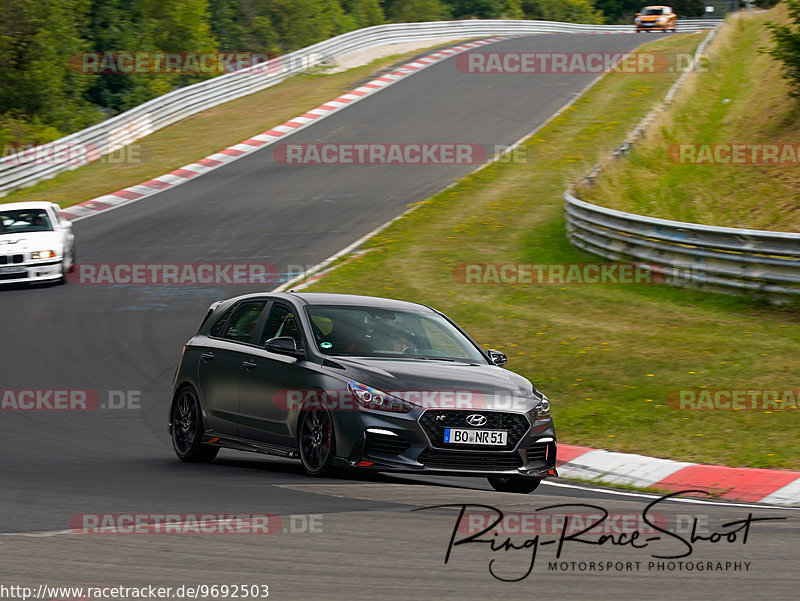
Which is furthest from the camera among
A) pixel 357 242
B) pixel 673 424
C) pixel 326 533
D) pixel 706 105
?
pixel 706 105

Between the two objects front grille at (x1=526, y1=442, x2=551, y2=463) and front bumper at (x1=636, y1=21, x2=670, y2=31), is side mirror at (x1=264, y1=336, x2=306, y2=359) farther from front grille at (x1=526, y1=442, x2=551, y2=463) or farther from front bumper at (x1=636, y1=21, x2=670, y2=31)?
front bumper at (x1=636, y1=21, x2=670, y2=31)

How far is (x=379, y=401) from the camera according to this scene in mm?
8727

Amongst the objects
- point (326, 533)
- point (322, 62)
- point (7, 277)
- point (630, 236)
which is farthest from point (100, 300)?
point (322, 62)

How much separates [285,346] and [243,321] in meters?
1.17

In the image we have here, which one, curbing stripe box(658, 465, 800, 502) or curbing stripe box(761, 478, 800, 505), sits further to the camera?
→ curbing stripe box(658, 465, 800, 502)

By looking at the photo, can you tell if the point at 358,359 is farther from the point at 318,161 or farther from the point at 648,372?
the point at 318,161

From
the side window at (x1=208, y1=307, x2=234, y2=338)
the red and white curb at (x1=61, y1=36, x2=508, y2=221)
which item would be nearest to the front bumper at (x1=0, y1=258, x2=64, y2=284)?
the red and white curb at (x1=61, y1=36, x2=508, y2=221)

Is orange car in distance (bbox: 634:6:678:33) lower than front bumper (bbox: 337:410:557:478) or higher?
lower

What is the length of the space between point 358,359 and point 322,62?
3825cm

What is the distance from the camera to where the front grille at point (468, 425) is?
28.4 feet

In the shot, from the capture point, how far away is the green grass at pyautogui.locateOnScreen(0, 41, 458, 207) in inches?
1261

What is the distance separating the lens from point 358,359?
930cm

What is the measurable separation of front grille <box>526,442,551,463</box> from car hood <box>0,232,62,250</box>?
46.6 feet

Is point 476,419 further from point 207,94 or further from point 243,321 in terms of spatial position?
point 207,94
